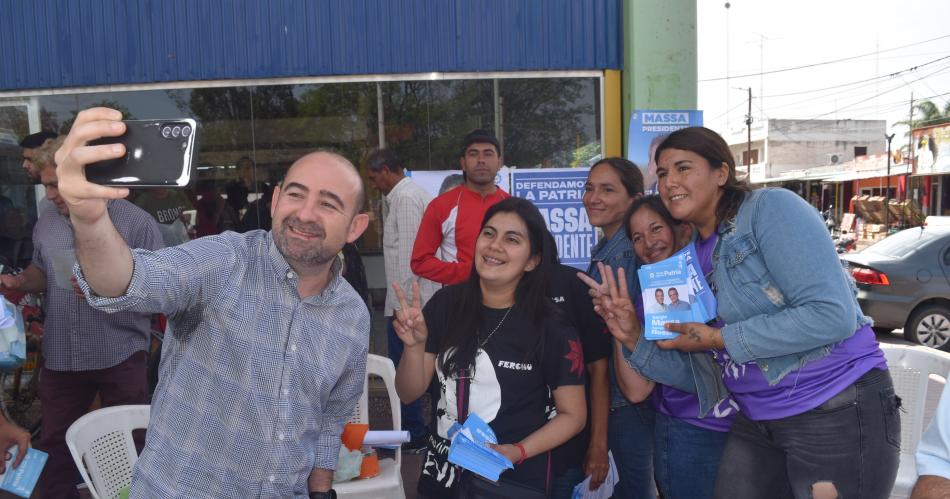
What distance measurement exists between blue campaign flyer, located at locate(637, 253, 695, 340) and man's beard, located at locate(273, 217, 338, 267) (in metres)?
1.16

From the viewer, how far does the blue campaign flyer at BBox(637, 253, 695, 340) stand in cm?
226

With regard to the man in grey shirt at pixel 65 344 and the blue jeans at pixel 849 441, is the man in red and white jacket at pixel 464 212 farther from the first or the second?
the blue jeans at pixel 849 441

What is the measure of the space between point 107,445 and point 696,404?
2.64m

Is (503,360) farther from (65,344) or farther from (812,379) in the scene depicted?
(65,344)

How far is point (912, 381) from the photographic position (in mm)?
3336

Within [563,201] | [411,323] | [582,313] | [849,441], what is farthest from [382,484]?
[563,201]

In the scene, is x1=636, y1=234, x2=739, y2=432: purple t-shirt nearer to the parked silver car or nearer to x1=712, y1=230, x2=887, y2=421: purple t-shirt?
x1=712, y1=230, x2=887, y2=421: purple t-shirt

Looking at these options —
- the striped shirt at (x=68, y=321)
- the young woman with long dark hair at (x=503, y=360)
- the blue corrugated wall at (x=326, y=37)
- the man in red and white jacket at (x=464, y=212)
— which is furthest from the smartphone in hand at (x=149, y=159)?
the blue corrugated wall at (x=326, y=37)

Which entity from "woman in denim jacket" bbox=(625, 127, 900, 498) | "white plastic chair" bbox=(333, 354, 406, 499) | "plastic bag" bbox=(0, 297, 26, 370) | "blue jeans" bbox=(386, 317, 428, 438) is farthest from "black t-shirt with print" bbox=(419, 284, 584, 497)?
"blue jeans" bbox=(386, 317, 428, 438)

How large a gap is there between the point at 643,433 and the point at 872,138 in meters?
59.1

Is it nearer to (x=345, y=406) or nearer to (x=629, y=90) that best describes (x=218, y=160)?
(x=629, y=90)

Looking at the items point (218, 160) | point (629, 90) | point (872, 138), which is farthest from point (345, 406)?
point (872, 138)

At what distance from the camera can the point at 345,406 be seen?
2.25 m

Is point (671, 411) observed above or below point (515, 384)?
below
